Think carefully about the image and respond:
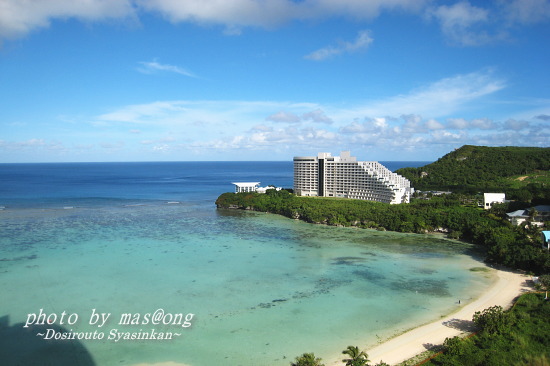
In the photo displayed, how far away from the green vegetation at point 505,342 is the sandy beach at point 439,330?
117 cm

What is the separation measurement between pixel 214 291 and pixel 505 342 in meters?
17.9

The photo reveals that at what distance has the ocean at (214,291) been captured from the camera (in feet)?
65.0

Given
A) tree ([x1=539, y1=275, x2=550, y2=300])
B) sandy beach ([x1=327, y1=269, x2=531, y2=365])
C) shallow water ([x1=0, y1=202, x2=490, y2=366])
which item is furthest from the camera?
tree ([x1=539, y1=275, x2=550, y2=300])

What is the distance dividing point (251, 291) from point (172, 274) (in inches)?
304

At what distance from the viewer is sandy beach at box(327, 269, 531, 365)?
18.9m

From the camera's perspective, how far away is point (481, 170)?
288 feet

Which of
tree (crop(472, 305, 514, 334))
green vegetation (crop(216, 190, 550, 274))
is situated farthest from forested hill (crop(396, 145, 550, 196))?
tree (crop(472, 305, 514, 334))

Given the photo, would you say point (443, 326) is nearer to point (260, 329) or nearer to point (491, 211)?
point (260, 329)

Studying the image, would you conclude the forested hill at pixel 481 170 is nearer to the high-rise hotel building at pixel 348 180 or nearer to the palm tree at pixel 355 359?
the high-rise hotel building at pixel 348 180

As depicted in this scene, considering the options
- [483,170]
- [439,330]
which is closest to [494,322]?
[439,330]

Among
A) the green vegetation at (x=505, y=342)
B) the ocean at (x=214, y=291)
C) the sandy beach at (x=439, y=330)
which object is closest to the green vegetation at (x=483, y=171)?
the ocean at (x=214, y=291)

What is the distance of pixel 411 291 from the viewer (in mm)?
27312

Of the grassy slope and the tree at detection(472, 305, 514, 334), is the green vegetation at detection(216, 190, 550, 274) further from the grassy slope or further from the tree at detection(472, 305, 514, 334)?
the grassy slope

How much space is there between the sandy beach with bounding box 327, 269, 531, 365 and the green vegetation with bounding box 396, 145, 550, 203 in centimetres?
4780
